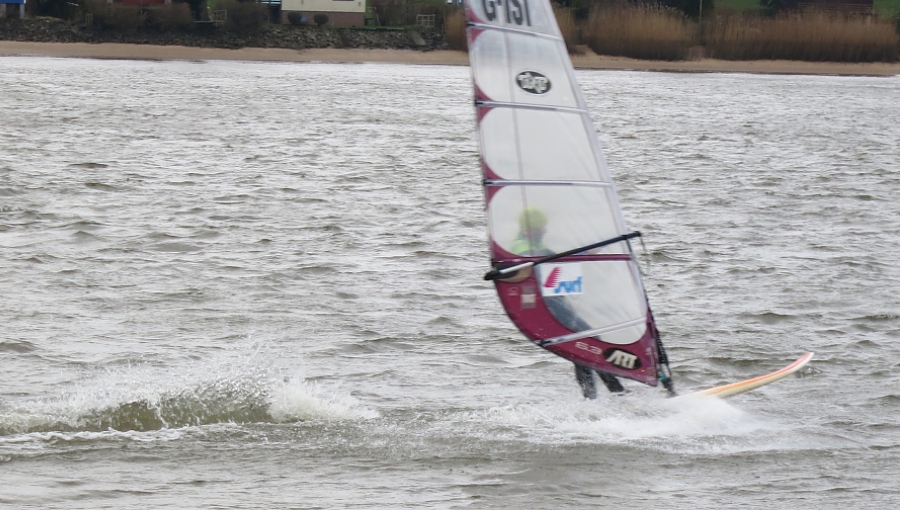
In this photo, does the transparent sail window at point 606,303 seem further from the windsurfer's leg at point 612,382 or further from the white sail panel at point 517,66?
the white sail panel at point 517,66

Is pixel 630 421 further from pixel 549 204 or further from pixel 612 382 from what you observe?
pixel 549 204

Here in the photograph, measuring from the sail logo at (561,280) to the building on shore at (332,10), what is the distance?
58524 millimetres

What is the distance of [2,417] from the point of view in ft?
25.6

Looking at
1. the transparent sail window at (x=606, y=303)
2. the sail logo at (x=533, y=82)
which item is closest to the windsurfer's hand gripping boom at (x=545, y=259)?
the transparent sail window at (x=606, y=303)

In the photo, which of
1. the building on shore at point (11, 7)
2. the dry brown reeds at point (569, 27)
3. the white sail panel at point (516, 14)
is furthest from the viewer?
the building on shore at point (11, 7)

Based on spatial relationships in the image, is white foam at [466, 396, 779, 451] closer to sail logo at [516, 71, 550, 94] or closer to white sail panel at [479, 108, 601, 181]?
white sail panel at [479, 108, 601, 181]

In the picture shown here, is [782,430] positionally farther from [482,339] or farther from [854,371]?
[482,339]

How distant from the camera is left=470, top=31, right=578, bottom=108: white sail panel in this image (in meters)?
7.02

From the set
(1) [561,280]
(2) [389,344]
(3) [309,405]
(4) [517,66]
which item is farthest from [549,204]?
(2) [389,344]

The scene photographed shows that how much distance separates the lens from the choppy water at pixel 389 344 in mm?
7051

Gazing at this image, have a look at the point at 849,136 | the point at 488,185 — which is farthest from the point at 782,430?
the point at 849,136

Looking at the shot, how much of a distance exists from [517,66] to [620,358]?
1.89 m

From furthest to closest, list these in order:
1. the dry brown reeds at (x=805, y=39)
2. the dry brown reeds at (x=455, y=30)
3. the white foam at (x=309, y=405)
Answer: the dry brown reeds at (x=455, y=30) < the dry brown reeds at (x=805, y=39) < the white foam at (x=309, y=405)

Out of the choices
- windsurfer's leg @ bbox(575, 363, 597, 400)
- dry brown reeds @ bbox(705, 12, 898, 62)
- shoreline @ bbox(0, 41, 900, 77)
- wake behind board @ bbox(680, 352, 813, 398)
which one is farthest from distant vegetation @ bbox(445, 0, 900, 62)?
windsurfer's leg @ bbox(575, 363, 597, 400)
